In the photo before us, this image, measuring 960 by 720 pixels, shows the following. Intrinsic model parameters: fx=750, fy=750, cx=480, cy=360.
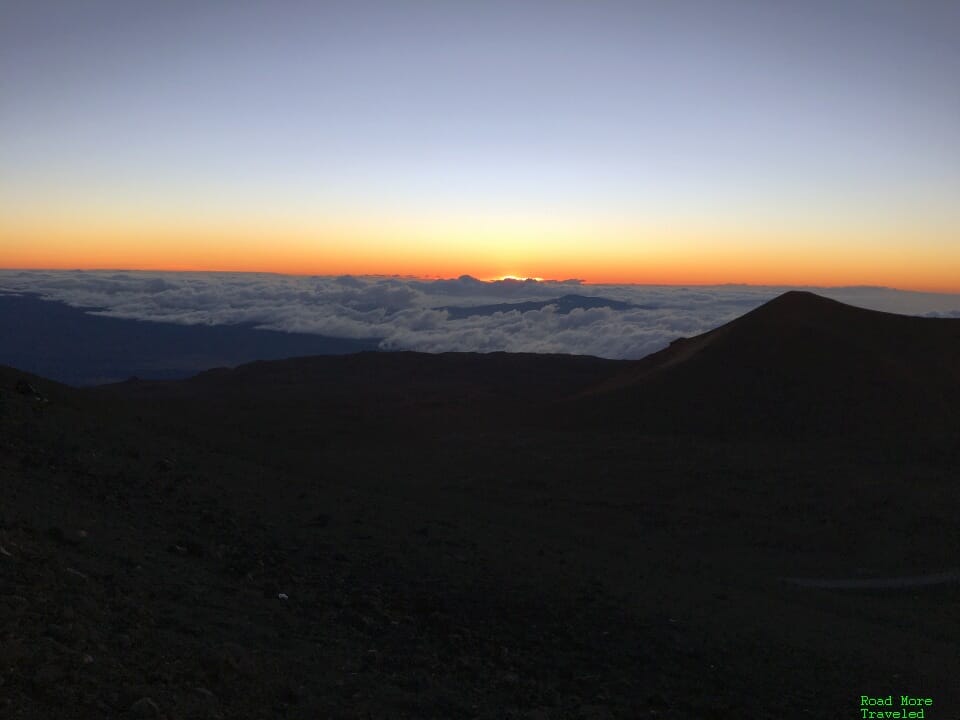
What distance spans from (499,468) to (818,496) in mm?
8938

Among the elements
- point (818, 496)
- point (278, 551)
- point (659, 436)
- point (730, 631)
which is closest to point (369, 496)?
point (278, 551)

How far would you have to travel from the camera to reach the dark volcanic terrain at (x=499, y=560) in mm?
6480

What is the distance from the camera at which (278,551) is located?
425 inches

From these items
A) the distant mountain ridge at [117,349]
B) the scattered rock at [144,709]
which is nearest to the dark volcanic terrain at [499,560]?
the scattered rock at [144,709]

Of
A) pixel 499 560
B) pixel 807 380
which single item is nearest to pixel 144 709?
pixel 499 560

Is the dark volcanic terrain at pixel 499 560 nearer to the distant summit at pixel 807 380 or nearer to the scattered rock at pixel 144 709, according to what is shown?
A: the scattered rock at pixel 144 709

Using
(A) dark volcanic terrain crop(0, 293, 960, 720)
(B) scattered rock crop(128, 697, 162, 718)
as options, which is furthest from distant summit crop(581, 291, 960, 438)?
(B) scattered rock crop(128, 697, 162, 718)

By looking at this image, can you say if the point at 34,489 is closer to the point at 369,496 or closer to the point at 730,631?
the point at 369,496

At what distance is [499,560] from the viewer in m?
12.0

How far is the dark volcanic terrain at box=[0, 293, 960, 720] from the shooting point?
6.48 metres

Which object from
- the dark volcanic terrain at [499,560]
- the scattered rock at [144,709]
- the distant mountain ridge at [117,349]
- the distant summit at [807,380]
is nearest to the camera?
the scattered rock at [144,709]

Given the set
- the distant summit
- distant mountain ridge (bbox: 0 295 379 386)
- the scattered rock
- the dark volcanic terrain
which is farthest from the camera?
distant mountain ridge (bbox: 0 295 379 386)

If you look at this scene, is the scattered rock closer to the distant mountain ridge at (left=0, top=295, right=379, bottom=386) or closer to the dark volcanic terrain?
the dark volcanic terrain

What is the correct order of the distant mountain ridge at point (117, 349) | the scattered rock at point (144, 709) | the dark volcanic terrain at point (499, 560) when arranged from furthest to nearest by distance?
the distant mountain ridge at point (117, 349) → the dark volcanic terrain at point (499, 560) → the scattered rock at point (144, 709)
